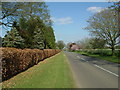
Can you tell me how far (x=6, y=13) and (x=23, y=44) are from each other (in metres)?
18.6

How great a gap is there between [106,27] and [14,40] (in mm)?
22293

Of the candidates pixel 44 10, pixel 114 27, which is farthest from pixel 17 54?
pixel 114 27

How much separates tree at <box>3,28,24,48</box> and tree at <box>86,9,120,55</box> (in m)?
17.9

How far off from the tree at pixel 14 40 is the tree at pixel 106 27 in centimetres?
1795

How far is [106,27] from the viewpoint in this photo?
4128 cm

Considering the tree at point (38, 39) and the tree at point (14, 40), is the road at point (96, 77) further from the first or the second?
the tree at point (38, 39)

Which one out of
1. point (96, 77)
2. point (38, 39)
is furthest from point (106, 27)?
point (96, 77)

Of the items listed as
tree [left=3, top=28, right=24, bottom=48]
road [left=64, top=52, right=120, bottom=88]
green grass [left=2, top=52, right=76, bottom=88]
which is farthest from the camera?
tree [left=3, top=28, right=24, bottom=48]

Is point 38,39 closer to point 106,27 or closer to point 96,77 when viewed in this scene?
point 106,27

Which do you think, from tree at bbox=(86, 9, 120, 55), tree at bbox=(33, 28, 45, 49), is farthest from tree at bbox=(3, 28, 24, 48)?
tree at bbox=(86, 9, 120, 55)

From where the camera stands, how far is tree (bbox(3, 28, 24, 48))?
3753 cm

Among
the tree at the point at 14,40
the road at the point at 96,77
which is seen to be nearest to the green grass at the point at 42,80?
the road at the point at 96,77

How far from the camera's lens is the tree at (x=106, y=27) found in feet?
133

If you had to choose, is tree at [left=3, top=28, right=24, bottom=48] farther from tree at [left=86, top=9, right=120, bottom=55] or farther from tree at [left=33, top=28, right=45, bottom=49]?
tree at [left=86, top=9, right=120, bottom=55]
